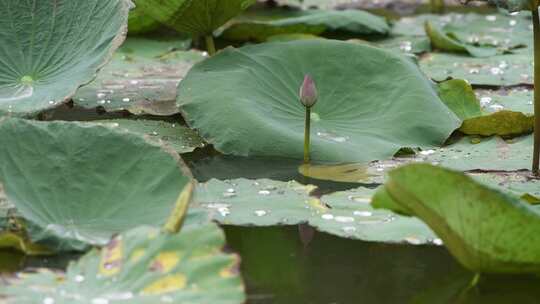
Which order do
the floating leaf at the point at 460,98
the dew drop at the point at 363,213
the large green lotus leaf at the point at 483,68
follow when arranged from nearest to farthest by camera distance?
the dew drop at the point at 363,213 → the floating leaf at the point at 460,98 → the large green lotus leaf at the point at 483,68

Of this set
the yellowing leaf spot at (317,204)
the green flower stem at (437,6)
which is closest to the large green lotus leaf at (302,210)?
the yellowing leaf spot at (317,204)

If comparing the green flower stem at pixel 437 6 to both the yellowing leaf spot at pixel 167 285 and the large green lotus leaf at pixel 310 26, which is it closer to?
the large green lotus leaf at pixel 310 26

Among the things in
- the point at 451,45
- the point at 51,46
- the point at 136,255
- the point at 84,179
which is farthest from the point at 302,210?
the point at 451,45

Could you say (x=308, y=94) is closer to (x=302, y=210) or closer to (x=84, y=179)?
(x=302, y=210)

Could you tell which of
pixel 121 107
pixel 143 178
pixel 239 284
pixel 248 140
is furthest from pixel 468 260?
pixel 121 107

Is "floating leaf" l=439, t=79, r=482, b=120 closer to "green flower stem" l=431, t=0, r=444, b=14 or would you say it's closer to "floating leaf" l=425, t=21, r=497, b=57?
"floating leaf" l=425, t=21, r=497, b=57

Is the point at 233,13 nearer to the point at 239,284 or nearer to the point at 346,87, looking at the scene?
the point at 346,87

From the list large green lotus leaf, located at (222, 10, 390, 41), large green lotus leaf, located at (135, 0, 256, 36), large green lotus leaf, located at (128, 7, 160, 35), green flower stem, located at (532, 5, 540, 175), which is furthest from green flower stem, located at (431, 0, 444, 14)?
green flower stem, located at (532, 5, 540, 175)
